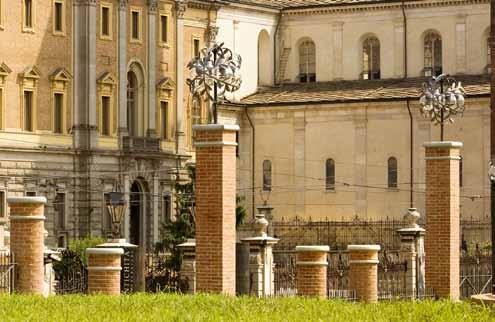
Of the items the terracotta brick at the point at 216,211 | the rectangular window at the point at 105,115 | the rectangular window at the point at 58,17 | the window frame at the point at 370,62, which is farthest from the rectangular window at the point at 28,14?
the terracotta brick at the point at 216,211

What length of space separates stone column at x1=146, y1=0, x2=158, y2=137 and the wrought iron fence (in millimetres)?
47942

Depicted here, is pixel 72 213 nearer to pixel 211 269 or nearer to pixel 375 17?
pixel 375 17

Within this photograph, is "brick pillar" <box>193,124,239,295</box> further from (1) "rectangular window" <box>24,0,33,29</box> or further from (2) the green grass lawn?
(1) "rectangular window" <box>24,0,33,29</box>

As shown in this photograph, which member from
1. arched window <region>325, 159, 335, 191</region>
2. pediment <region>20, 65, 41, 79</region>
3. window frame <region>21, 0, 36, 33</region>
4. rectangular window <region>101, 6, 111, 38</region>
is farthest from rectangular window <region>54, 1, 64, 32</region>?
arched window <region>325, 159, 335, 191</region>

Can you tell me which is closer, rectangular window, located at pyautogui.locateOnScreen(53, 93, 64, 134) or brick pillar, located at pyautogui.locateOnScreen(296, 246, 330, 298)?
brick pillar, located at pyautogui.locateOnScreen(296, 246, 330, 298)

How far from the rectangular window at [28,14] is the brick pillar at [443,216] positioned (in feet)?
112

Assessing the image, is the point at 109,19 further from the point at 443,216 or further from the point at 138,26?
the point at 443,216

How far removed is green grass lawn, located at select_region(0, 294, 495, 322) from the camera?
26.7 metres

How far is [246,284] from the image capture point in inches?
1593

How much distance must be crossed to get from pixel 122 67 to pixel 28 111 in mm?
5301

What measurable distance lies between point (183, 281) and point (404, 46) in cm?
4486

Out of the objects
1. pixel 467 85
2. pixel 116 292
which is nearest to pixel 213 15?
pixel 467 85

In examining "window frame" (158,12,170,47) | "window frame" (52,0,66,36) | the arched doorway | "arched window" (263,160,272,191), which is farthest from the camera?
"arched window" (263,160,272,191)

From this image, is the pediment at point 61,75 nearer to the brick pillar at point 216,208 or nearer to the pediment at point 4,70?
the pediment at point 4,70
